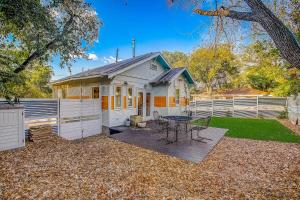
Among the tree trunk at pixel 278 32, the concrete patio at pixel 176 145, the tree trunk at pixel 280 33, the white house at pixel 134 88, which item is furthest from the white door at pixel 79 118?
the tree trunk at pixel 280 33

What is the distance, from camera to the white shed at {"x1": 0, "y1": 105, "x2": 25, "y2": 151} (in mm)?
6441

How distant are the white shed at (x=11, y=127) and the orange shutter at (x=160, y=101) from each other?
29.7 feet

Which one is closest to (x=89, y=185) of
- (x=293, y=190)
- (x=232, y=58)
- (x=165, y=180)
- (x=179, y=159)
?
(x=165, y=180)

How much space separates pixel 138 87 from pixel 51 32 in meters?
6.26

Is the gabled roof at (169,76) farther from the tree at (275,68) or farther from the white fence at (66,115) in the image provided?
the tree at (275,68)

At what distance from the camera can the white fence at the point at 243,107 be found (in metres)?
17.0

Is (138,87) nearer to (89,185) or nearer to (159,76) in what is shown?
(159,76)

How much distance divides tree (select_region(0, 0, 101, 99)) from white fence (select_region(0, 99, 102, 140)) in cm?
176

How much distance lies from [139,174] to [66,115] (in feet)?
19.0

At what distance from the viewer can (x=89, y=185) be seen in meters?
4.05

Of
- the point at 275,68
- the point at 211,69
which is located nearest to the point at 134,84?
the point at 275,68

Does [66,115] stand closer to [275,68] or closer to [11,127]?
[11,127]

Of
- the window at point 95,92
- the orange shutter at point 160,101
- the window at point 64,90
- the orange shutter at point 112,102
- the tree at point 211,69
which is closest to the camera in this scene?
the orange shutter at point 112,102

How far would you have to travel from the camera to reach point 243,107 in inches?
723
